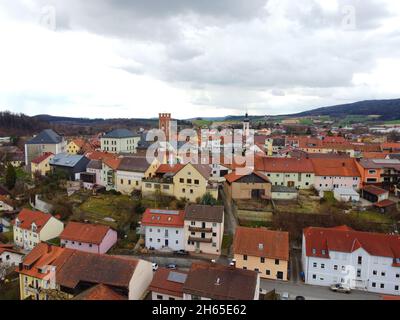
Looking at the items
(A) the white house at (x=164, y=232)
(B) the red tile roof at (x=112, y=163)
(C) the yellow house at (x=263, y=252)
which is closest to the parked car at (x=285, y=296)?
(C) the yellow house at (x=263, y=252)

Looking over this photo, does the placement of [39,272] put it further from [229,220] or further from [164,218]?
A: [229,220]

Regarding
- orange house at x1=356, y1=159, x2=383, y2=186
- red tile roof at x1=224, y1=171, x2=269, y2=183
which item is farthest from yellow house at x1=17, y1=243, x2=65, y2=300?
orange house at x1=356, y1=159, x2=383, y2=186

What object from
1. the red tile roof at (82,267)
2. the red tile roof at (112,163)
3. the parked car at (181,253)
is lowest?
the parked car at (181,253)

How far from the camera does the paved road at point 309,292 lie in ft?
61.4

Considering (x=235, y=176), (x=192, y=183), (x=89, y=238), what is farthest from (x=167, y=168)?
(x=89, y=238)

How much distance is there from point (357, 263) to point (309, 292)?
369 cm

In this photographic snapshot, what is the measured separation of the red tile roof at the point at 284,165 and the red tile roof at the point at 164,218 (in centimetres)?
1230

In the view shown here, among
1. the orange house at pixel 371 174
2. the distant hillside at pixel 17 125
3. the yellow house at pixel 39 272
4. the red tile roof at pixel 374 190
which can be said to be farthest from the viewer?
the distant hillside at pixel 17 125

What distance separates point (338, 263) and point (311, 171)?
13858 millimetres

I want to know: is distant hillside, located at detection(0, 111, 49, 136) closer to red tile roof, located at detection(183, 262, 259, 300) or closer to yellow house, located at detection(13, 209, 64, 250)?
yellow house, located at detection(13, 209, 64, 250)

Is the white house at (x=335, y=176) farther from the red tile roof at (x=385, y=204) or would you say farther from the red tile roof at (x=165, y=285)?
the red tile roof at (x=165, y=285)

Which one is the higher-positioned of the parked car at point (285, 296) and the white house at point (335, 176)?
the white house at point (335, 176)

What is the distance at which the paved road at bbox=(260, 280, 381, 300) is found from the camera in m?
18.7

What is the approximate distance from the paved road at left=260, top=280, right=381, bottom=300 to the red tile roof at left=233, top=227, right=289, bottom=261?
5.14ft
